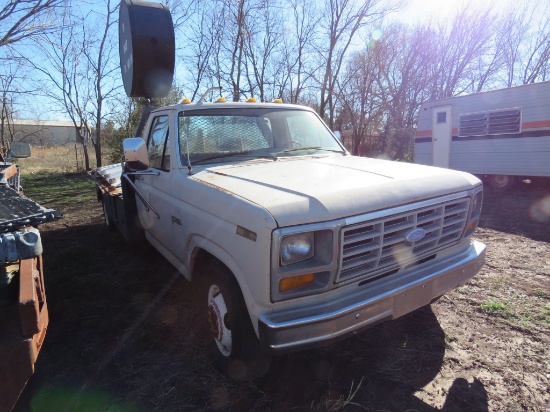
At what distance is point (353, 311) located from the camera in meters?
2.08

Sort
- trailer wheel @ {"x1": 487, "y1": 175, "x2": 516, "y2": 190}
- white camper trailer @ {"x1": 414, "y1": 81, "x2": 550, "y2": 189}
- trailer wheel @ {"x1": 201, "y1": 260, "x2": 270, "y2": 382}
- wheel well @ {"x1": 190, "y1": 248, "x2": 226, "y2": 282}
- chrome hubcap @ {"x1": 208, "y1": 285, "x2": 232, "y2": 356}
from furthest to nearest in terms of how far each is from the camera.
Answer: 1. trailer wheel @ {"x1": 487, "y1": 175, "x2": 516, "y2": 190}
2. white camper trailer @ {"x1": 414, "y1": 81, "x2": 550, "y2": 189}
3. wheel well @ {"x1": 190, "y1": 248, "x2": 226, "y2": 282}
4. chrome hubcap @ {"x1": 208, "y1": 285, "x2": 232, "y2": 356}
5. trailer wheel @ {"x1": 201, "y1": 260, "x2": 270, "y2": 382}

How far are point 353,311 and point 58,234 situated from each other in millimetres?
6500

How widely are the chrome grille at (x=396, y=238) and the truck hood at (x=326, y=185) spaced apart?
4.3 inches

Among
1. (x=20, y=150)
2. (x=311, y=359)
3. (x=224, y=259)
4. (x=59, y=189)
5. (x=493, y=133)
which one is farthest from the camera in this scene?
(x=59, y=189)

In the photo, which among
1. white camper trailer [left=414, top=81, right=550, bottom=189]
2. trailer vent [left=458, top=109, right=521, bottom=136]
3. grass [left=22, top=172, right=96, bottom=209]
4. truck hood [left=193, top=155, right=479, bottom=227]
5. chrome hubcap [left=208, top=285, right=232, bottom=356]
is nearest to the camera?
truck hood [left=193, top=155, right=479, bottom=227]

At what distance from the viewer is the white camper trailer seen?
973 cm

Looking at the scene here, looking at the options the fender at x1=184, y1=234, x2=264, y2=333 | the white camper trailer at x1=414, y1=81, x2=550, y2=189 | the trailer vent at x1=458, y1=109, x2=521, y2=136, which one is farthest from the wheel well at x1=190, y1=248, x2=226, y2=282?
the trailer vent at x1=458, y1=109, x2=521, y2=136

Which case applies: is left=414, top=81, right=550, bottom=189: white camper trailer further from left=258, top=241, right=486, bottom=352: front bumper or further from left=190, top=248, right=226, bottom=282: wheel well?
left=190, top=248, right=226, bottom=282: wheel well

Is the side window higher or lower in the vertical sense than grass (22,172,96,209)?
higher

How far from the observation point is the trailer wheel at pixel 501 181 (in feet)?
35.6

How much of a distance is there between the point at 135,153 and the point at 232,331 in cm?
181

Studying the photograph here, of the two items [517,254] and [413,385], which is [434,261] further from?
[517,254]

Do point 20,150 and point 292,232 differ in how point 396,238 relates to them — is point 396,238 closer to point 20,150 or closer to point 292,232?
point 292,232

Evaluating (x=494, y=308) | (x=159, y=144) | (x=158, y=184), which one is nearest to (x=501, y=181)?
(x=494, y=308)
